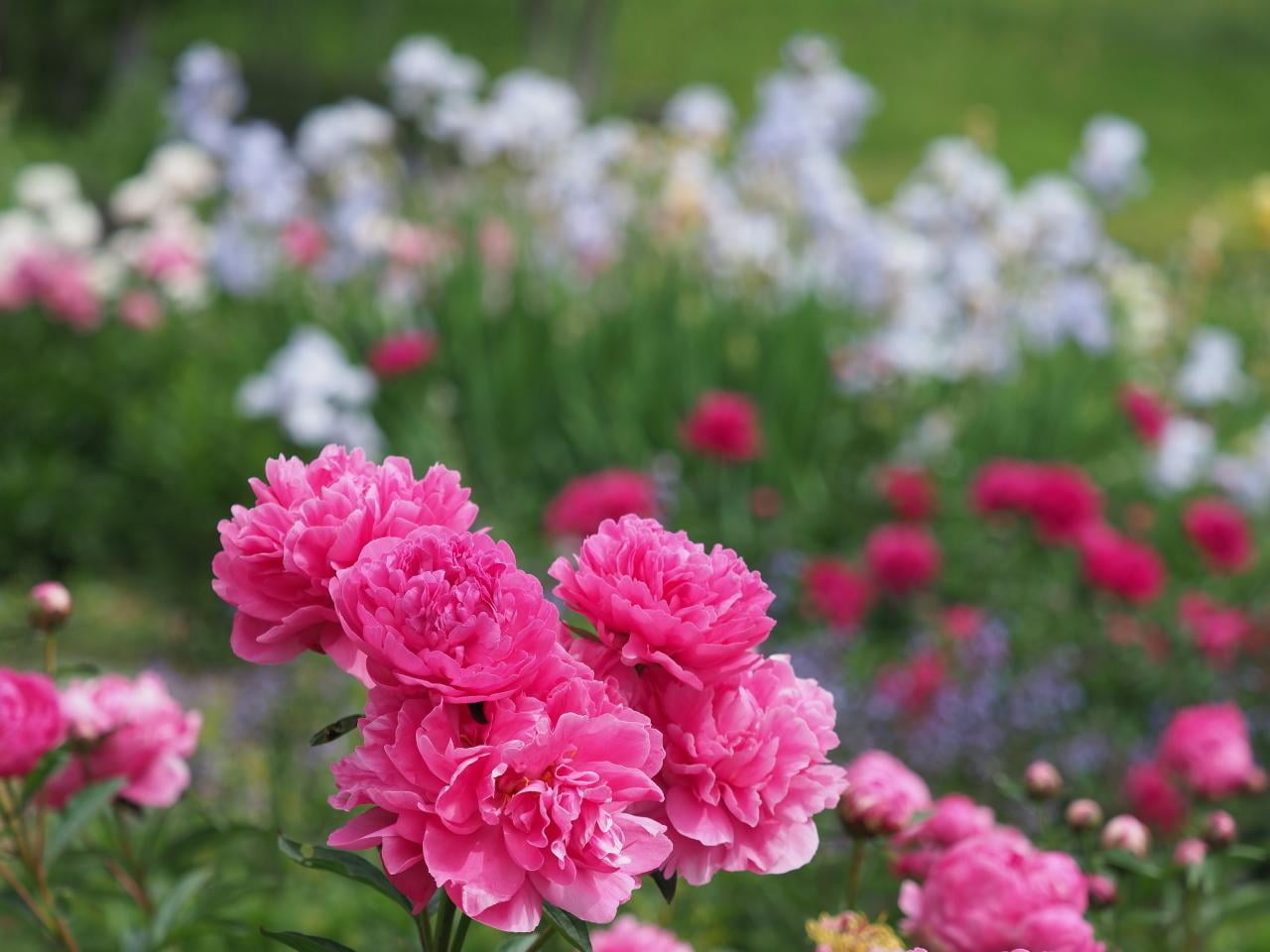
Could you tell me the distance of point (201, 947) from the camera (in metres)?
2.08

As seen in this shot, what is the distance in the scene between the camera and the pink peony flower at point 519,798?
0.78 metres

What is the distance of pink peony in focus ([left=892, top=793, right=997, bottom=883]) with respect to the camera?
124 cm

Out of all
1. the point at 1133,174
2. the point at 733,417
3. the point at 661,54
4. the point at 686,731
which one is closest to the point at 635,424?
the point at 733,417

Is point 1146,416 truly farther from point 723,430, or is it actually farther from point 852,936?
point 852,936

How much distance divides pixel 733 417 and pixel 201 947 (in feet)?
6.64

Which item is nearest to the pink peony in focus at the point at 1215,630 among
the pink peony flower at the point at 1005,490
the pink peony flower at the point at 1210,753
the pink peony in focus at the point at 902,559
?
the pink peony flower at the point at 1005,490

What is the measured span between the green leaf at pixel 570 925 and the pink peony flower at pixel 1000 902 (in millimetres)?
363

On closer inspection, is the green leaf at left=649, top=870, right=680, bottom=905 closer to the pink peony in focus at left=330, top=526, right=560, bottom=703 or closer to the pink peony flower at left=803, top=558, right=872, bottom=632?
the pink peony in focus at left=330, top=526, right=560, bottom=703

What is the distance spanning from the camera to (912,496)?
387 centimetres

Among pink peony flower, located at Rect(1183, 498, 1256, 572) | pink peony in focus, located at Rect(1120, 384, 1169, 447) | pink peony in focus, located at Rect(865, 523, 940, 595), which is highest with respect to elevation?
pink peony in focus, located at Rect(1120, 384, 1169, 447)

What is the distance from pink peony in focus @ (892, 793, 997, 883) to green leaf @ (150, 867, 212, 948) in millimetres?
685

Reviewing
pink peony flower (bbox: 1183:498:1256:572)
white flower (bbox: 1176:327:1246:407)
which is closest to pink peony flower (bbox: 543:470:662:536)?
pink peony flower (bbox: 1183:498:1256:572)

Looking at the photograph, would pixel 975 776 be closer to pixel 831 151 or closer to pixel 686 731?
pixel 686 731

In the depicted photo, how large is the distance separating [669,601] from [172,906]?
2.54ft
